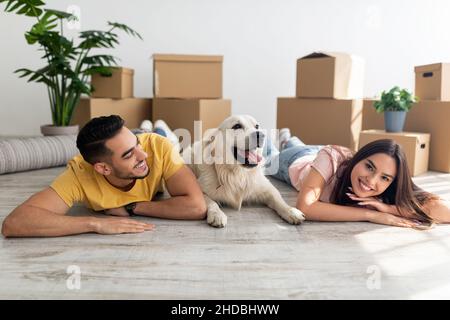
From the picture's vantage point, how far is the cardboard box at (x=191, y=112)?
4.28m

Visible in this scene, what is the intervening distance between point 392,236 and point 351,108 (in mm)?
2197

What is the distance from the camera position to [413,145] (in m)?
3.42

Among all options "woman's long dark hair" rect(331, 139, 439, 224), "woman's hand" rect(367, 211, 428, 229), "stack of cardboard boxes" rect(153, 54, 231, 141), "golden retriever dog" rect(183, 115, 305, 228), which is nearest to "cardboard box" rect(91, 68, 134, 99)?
"stack of cardboard boxes" rect(153, 54, 231, 141)

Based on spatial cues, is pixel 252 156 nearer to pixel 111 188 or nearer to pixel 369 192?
pixel 369 192

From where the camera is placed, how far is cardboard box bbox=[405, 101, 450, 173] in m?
3.52

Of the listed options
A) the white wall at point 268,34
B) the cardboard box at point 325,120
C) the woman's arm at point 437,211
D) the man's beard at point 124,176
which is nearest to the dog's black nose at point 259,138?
the man's beard at point 124,176

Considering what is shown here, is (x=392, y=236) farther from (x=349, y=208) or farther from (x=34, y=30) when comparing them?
(x=34, y=30)

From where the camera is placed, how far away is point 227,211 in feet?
7.63

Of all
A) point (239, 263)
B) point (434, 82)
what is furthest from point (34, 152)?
point (434, 82)

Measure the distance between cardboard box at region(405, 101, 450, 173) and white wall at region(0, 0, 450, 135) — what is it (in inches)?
57.4

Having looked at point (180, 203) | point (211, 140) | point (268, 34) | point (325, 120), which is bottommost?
point (180, 203)

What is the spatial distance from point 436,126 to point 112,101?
3004 mm

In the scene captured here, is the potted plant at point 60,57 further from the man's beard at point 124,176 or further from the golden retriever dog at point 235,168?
the man's beard at point 124,176

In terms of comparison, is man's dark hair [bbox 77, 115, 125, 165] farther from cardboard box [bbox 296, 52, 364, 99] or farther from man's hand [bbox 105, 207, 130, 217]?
cardboard box [bbox 296, 52, 364, 99]
